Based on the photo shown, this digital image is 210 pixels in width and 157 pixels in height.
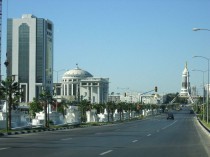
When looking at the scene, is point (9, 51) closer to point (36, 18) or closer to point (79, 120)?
point (36, 18)

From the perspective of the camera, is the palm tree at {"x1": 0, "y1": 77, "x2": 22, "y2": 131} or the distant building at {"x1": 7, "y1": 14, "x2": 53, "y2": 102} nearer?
the palm tree at {"x1": 0, "y1": 77, "x2": 22, "y2": 131}

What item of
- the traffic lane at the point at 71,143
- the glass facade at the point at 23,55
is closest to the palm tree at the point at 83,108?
the traffic lane at the point at 71,143

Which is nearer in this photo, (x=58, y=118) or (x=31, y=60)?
(x=58, y=118)

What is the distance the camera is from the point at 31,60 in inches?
7180

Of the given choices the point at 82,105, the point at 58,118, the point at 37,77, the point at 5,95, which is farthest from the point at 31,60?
the point at 5,95

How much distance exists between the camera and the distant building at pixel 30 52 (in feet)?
595

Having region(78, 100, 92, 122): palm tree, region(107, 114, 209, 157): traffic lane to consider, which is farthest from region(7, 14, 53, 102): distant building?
region(107, 114, 209, 157): traffic lane

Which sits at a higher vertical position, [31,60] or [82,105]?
[31,60]

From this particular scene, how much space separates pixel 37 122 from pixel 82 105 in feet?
90.7

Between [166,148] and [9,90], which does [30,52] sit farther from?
[166,148]

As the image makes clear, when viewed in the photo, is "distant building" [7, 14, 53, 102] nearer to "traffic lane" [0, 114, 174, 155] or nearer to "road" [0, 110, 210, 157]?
"traffic lane" [0, 114, 174, 155]

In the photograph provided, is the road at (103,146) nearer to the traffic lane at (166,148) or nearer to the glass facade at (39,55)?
the traffic lane at (166,148)

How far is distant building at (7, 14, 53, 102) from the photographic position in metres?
182

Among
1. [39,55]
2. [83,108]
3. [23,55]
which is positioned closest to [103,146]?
[83,108]
